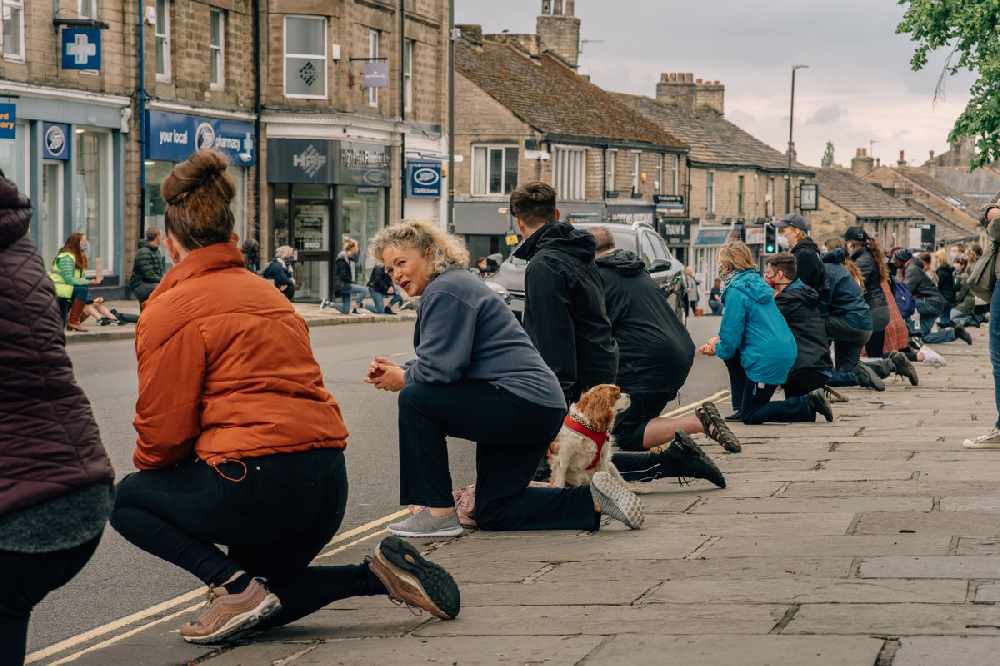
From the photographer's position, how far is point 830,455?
10836 mm

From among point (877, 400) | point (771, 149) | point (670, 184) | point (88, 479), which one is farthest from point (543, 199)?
point (771, 149)

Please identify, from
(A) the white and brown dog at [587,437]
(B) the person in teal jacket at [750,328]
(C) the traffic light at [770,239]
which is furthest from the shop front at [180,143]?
(A) the white and brown dog at [587,437]

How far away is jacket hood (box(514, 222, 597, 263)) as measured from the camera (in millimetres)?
8734

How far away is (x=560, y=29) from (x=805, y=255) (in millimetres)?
56716

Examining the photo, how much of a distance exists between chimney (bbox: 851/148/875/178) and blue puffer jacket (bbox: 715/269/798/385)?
96.5 meters

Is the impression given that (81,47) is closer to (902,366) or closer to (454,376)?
(902,366)

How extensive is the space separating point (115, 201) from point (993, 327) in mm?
24102

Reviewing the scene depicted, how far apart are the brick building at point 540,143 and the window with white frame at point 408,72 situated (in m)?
7.75

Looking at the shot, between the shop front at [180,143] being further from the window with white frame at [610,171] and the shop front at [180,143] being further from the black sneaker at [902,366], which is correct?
the window with white frame at [610,171]

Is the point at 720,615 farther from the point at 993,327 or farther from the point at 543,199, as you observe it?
the point at 993,327

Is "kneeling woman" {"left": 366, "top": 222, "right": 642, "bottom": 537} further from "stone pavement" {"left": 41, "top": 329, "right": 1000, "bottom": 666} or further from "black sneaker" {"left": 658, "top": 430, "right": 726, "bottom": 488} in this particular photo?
"black sneaker" {"left": 658, "top": 430, "right": 726, "bottom": 488}

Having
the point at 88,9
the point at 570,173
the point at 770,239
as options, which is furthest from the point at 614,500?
the point at 570,173

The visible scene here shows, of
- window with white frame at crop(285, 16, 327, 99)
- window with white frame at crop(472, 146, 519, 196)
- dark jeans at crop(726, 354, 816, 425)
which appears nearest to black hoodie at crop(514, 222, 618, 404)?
dark jeans at crop(726, 354, 816, 425)

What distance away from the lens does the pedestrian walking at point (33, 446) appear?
12.9ft
